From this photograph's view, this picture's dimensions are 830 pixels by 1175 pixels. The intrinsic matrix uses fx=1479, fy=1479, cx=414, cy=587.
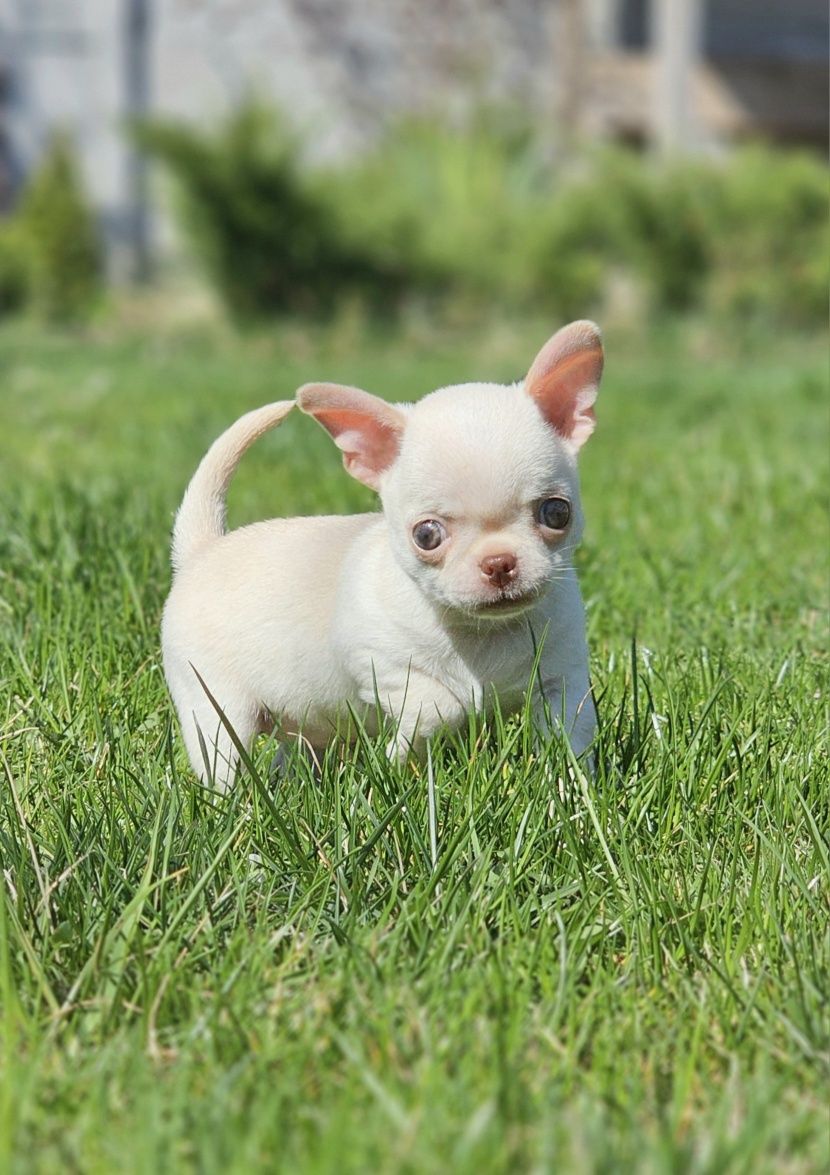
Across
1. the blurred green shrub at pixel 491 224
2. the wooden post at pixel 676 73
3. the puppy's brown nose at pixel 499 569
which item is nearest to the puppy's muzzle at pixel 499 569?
the puppy's brown nose at pixel 499 569

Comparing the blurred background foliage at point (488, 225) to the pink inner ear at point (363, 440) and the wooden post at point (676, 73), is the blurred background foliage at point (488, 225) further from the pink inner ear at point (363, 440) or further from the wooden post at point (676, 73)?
the pink inner ear at point (363, 440)

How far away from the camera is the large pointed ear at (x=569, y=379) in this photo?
2.16 metres

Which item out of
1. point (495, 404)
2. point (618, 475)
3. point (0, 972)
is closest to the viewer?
point (0, 972)

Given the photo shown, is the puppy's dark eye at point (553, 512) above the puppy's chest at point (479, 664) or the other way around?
above

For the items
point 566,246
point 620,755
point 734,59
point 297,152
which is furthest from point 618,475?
point 734,59

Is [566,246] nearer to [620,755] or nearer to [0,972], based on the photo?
[620,755]

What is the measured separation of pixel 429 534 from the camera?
6.75 ft

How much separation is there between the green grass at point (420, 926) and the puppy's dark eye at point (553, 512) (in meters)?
0.27

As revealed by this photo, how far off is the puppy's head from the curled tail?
13.6 inches

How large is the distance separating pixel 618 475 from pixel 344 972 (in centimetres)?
A: 335

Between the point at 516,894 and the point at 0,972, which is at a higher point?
the point at 0,972

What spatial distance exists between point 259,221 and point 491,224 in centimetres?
183

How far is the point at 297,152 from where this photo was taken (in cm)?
1182

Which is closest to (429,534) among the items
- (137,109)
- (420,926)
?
(420,926)
